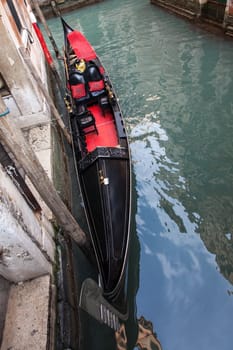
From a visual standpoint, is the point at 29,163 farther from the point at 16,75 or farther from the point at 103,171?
the point at 16,75

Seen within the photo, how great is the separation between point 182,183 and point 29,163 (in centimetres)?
272

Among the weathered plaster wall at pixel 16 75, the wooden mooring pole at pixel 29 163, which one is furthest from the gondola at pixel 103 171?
the weathered plaster wall at pixel 16 75

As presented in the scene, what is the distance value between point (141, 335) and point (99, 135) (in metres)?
3.13

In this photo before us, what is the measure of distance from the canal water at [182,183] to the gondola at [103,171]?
0.60 metres

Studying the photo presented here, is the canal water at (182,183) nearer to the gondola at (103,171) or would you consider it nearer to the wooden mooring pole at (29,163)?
Answer: the gondola at (103,171)

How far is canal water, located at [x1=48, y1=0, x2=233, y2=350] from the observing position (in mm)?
2955

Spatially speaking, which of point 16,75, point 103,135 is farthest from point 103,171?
point 16,75

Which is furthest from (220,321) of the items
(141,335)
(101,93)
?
(101,93)

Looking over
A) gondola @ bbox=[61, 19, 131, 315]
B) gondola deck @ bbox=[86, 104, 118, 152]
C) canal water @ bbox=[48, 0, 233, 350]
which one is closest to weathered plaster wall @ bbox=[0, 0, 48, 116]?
gondola @ bbox=[61, 19, 131, 315]

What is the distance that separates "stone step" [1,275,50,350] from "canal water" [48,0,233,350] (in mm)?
1026

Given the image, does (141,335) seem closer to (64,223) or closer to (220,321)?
(220,321)

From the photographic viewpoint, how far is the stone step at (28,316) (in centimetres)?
218

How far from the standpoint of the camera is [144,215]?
3967mm

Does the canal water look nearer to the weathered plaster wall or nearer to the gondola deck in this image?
the gondola deck
